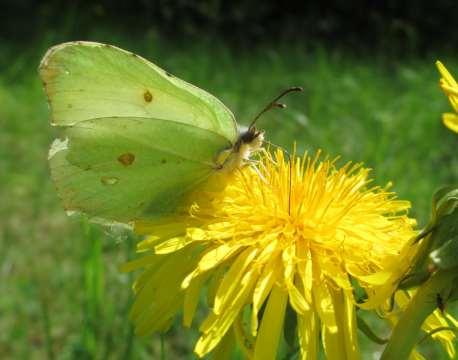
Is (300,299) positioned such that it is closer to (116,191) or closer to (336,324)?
(336,324)

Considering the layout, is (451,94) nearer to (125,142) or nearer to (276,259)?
(276,259)

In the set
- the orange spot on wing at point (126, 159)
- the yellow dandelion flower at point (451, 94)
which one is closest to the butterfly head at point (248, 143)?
the orange spot on wing at point (126, 159)

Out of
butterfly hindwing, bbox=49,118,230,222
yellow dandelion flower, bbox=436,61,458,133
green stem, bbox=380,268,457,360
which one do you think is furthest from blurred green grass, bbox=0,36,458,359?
yellow dandelion flower, bbox=436,61,458,133

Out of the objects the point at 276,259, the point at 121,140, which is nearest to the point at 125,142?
the point at 121,140

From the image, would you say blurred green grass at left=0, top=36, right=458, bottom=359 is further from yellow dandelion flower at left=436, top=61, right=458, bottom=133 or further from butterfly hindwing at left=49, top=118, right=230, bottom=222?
yellow dandelion flower at left=436, top=61, right=458, bottom=133

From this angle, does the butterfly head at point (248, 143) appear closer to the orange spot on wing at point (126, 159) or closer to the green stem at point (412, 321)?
the orange spot on wing at point (126, 159)

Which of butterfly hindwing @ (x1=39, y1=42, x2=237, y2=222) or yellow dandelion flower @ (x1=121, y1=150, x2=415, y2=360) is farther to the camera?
butterfly hindwing @ (x1=39, y1=42, x2=237, y2=222)
